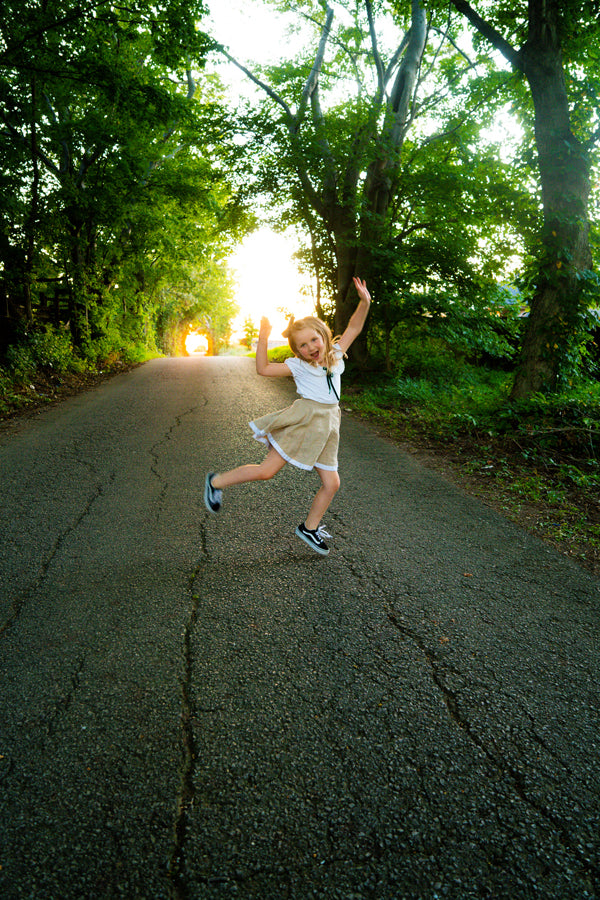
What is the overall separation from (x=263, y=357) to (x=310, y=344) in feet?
1.09

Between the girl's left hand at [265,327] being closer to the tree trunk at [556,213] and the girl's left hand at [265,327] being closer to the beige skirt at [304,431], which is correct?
the beige skirt at [304,431]

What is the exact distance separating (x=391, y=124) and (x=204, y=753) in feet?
39.9

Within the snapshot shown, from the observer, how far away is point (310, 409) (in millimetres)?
3391

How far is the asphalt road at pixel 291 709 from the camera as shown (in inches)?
60.9

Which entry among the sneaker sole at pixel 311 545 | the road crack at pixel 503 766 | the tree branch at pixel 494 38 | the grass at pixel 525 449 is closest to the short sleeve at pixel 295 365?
the sneaker sole at pixel 311 545

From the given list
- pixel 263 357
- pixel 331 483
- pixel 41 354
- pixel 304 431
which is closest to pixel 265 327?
pixel 263 357

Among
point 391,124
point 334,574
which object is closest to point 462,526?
point 334,574

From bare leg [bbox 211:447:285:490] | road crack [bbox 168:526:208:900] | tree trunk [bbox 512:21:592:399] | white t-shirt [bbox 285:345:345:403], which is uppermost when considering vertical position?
tree trunk [bbox 512:21:592:399]

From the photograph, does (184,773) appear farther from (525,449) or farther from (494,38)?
(494,38)

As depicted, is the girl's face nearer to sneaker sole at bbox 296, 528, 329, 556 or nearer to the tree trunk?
sneaker sole at bbox 296, 528, 329, 556

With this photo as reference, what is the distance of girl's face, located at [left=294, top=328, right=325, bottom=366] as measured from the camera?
10.7ft

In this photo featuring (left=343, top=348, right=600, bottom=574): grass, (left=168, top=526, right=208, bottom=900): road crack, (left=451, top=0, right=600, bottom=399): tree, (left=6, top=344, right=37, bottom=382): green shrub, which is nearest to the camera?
(left=168, top=526, right=208, bottom=900): road crack

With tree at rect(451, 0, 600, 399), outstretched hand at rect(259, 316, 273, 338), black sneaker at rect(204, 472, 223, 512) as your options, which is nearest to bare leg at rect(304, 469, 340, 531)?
black sneaker at rect(204, 472, 223, 512)

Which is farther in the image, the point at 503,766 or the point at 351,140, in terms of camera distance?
the point at 351,140
